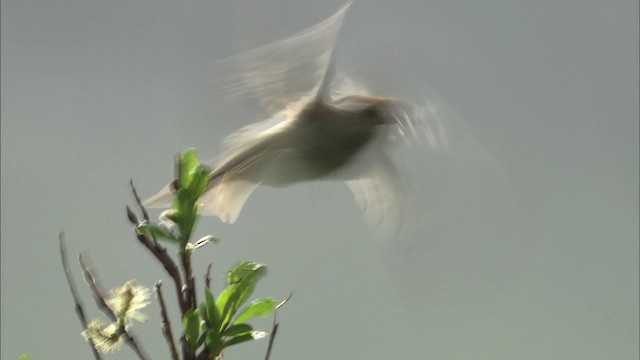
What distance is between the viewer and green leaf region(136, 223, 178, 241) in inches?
12.6

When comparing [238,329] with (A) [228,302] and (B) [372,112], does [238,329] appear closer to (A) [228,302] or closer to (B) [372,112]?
(A) [228,302]

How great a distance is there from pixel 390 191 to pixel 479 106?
151 mm

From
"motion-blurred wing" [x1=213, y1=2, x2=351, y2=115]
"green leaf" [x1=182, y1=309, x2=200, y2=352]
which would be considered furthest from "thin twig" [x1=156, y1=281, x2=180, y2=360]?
"motion-blurred wing" [x1=213, y1=2, x2=351, y2=115]

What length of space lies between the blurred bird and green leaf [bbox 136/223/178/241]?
0.05m

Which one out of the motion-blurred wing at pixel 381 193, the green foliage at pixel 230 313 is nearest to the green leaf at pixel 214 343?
the green foliage at pixel 230 313

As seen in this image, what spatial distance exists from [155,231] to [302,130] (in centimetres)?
10

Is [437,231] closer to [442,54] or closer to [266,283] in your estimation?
[442,54]

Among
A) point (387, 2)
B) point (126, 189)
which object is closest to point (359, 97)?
point (387, 2)

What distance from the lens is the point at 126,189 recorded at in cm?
69

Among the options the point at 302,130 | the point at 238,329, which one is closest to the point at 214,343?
the point at 238,329

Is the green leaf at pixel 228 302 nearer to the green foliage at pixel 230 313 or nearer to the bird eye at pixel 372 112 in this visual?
the green foliage at pixel 230 313

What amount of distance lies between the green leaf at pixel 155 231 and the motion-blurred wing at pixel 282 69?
0.10 m

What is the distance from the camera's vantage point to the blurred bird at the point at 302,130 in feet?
1.24

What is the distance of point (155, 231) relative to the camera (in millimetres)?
324
